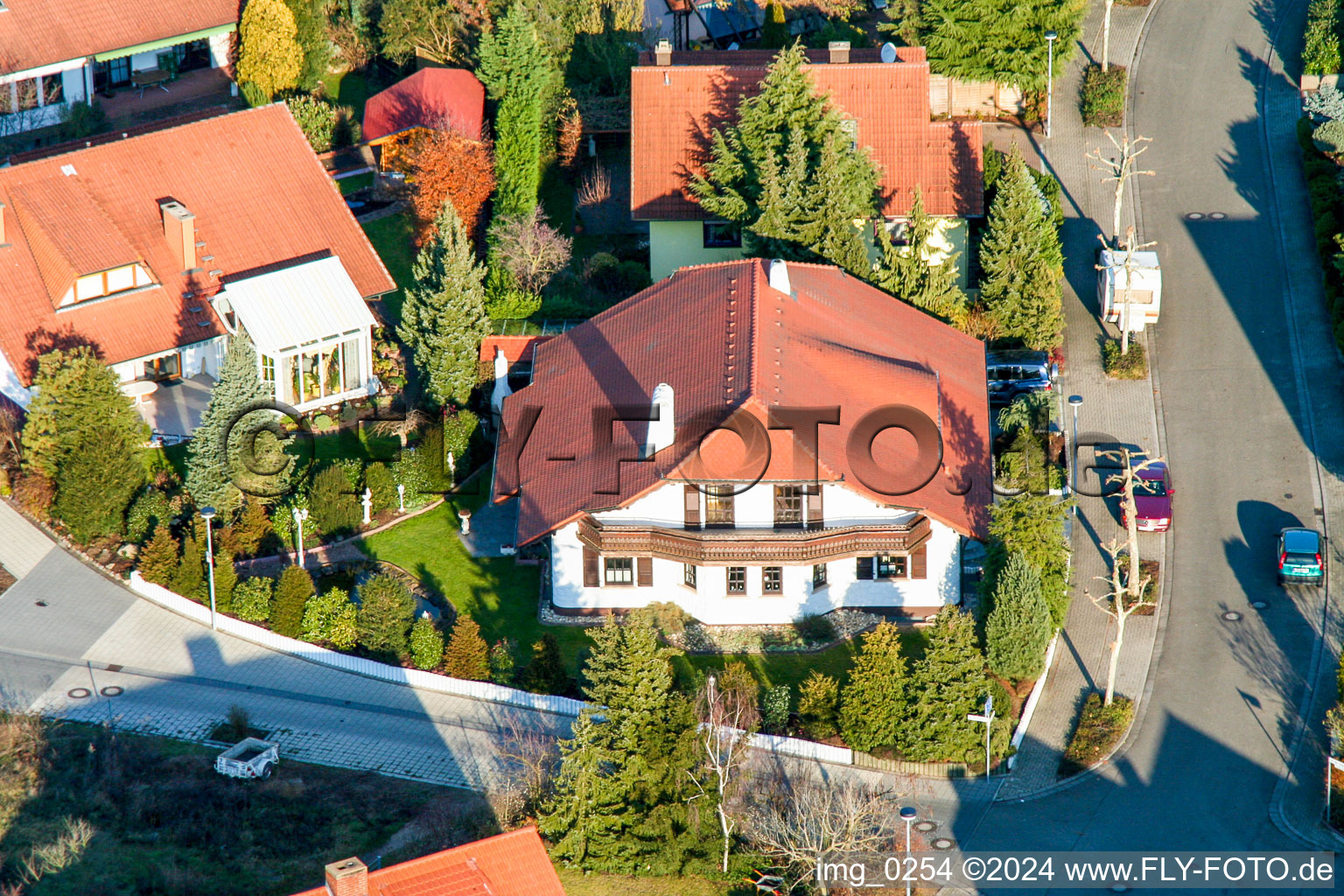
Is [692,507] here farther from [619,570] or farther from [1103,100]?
[1103,100]

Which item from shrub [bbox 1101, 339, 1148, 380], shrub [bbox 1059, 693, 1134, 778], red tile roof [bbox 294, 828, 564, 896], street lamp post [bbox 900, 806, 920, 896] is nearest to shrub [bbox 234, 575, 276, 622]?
red tile roof [bbox 294, 828, 564, 896]

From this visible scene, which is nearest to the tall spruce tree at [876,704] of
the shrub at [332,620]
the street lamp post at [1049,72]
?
the shrub at [332,620]

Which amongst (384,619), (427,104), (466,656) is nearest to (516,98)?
(427,104)

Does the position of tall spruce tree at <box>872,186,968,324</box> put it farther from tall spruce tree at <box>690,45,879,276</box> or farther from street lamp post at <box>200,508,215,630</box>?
street lamp post at <box>200,508,215,630</box>

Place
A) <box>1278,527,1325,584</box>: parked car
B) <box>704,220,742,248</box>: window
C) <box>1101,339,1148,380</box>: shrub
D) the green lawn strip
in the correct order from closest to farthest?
the green lawn strip → <box>1278,527,1325,584</box>: parked car → <box>1101,339,1148,380</box>: shrub → <box>704,220,742,248</box>: window

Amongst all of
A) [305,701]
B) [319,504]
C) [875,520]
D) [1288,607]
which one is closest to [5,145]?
[319,504]

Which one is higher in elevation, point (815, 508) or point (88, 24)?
point (88, 24)

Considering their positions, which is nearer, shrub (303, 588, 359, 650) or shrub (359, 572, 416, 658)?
shrub (359, 572, 416, 658)

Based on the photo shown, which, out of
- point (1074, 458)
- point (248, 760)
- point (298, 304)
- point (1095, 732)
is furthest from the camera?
point (298, 304)

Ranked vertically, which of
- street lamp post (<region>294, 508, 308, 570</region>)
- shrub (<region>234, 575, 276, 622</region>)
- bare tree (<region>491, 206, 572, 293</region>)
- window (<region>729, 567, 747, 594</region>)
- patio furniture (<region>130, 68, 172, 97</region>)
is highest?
patio furniture (<region>130, 68, 172, 97</region>)
